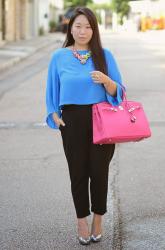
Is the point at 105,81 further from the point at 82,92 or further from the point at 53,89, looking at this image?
the point at 53,89

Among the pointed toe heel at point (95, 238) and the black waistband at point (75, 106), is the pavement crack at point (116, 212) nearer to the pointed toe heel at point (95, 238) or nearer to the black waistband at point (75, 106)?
the pointed toe heel at point (95, 238)

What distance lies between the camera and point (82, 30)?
416cm

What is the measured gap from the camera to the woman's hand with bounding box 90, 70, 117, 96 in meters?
4.00

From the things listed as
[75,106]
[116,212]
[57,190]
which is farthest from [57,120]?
[57,190]

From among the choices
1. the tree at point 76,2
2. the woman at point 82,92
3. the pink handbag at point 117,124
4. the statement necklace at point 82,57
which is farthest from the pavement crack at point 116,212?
the tree at point 76,2

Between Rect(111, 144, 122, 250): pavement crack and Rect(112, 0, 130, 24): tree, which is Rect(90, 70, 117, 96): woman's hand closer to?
Rect(111, 144, 122, 250): pavement crack

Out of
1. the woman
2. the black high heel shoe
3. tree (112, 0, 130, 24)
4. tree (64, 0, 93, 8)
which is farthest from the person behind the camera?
tree (64, 0, 93, 8)

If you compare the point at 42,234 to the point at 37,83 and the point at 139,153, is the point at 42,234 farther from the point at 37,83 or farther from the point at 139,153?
the point at 37,83

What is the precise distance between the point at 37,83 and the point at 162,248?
1216 cm

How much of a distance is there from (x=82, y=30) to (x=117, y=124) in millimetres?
682

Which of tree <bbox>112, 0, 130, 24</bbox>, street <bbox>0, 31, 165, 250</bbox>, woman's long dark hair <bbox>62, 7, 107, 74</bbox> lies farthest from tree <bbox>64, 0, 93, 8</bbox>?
woman's long dark hair <bbox>62, 7, 107, 74</bbox>

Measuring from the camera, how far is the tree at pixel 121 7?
3691 inches

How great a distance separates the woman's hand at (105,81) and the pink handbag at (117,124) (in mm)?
107

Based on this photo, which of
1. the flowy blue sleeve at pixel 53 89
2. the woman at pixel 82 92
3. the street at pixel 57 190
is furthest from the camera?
the street at pixel 57 190
